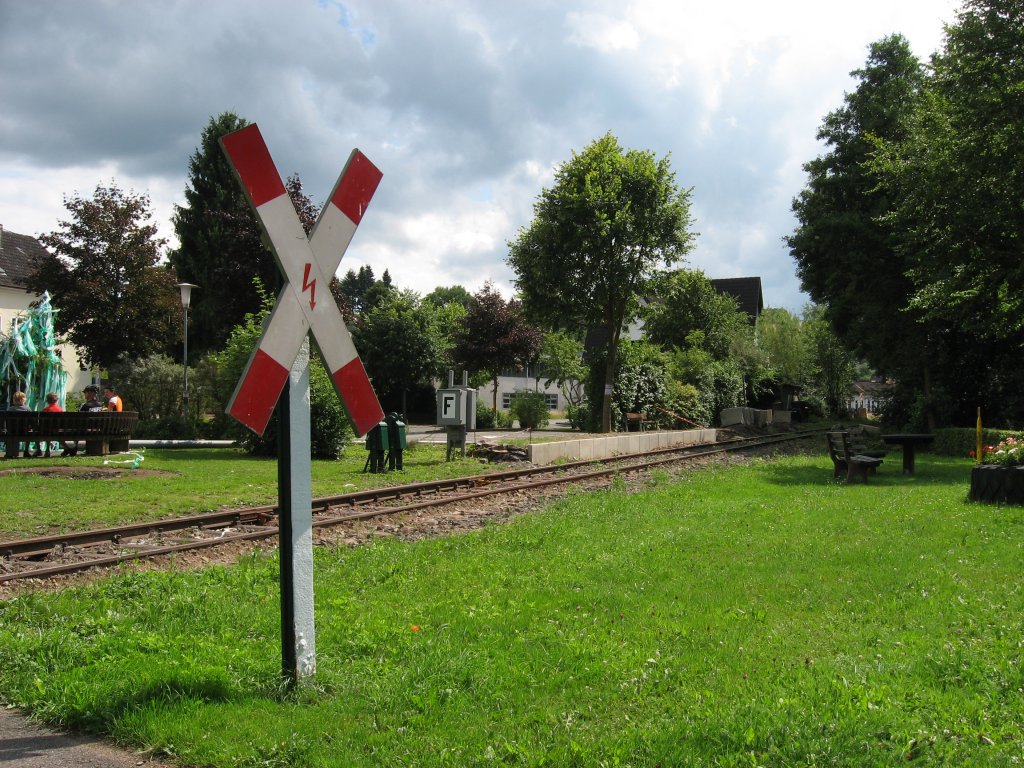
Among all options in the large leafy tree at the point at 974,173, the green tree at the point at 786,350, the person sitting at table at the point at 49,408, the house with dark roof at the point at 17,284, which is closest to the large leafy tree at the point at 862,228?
the large leafy tree at the point at 974,173

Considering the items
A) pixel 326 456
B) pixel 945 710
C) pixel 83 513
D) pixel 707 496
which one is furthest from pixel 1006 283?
pixel 83 513

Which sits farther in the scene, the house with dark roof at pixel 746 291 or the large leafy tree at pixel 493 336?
the house with dark roof at pixel 746 291

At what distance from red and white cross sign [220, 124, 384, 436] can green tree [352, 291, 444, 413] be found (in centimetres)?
3413

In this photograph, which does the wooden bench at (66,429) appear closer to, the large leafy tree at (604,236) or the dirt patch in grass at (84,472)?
the dirt patch in grass at (84,472)

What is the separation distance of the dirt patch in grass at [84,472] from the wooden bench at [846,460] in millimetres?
12398

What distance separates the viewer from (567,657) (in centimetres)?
475

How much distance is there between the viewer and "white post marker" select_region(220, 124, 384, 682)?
3.73 meters

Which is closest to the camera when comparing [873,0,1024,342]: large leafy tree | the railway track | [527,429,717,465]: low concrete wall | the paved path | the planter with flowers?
the paved path

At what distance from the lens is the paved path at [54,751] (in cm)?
352

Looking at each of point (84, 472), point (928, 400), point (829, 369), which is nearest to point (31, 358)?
point (84, 472)

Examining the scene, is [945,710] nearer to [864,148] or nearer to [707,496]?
[707,496]

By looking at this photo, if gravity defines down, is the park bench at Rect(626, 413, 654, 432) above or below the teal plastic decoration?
below

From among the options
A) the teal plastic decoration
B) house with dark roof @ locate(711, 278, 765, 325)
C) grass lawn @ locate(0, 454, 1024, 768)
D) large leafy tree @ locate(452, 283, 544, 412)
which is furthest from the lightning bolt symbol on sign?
house with dark roof @ locate(711, 278, 765, 325)

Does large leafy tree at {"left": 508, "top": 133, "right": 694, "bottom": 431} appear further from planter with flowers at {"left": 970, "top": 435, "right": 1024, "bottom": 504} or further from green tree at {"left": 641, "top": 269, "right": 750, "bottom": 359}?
green tree at {"left": 641, "top": 269, "right": 750, "bottom": 359}
